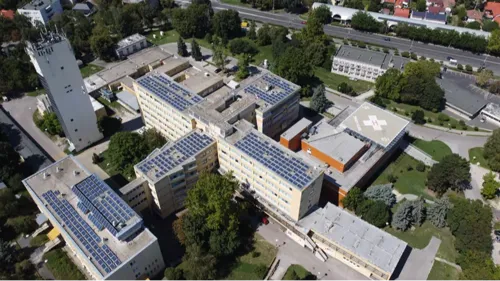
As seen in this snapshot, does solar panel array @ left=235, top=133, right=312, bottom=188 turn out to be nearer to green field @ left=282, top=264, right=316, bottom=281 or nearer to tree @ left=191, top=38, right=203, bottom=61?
green field @ left=282, top=264, right=316, bottom=281

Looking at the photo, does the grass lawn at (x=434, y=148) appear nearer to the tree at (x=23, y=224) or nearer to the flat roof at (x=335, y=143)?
the flat roof at (x=335, y=143)

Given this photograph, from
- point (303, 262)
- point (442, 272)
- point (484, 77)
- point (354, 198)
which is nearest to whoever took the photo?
point (442, 272)

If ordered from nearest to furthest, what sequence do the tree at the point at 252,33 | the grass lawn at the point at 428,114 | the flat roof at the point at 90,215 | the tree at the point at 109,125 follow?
the flat roof at the point at 90,215, the tree at the point at 109,125, the grass lawn at the point at 428,114, the tree at the point at 252,33

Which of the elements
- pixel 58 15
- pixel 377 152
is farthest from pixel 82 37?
pixel 377 152

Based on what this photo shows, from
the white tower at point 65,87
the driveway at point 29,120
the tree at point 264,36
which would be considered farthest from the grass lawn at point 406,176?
the driveway at point 29,120

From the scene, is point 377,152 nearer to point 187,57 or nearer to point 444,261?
point 444,261

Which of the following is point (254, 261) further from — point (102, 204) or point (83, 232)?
point (83, 232)

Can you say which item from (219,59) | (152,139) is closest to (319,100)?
(219,59)
